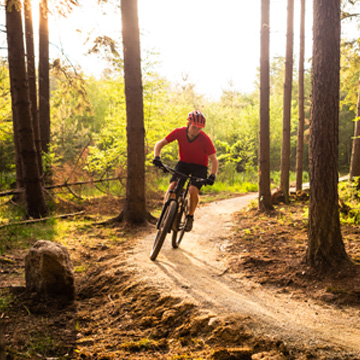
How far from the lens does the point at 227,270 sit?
5844 millimetres

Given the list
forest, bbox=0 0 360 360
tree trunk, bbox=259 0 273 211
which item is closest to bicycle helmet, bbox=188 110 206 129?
forest, bbox=0 0 360 360

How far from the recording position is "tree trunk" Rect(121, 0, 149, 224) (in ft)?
27.2

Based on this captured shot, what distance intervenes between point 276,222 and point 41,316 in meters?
7.14

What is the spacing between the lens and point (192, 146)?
606 cm

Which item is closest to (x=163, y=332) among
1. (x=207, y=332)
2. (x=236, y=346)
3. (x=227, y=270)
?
(x=207, y=332)

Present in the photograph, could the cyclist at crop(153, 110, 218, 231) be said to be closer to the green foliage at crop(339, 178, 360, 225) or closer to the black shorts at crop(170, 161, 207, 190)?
the black shorts at crop(170, 161, 207, 190)

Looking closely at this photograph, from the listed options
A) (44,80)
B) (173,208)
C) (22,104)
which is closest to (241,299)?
(173,208)

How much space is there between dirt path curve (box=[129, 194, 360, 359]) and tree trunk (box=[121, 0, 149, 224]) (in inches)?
67.1

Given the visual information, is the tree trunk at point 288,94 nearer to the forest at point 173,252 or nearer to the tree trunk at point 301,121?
the forest at point 173,252

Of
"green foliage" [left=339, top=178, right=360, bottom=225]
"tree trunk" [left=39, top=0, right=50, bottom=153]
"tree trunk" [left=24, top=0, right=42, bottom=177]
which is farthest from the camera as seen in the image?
"tree trunk" [left=39, top=0, right=50, bottom=153]

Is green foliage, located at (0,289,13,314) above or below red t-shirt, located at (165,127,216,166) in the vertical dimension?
below

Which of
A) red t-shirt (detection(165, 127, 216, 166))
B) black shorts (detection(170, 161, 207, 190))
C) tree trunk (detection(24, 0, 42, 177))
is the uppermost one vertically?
tree trunk (detection(24, 0, 42, 177))

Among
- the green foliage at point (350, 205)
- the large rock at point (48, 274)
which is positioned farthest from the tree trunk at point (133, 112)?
the green foliage at point (350, 205)

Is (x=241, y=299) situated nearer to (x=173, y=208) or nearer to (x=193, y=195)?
(x=173, y=208)
